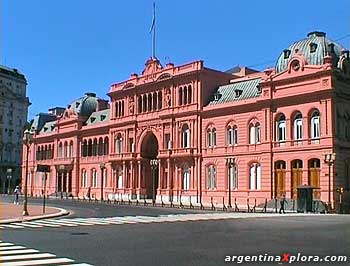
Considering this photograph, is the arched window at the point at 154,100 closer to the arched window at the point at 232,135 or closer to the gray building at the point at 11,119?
the arched window at the point at 232,135

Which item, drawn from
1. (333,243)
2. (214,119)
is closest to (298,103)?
(214,119)

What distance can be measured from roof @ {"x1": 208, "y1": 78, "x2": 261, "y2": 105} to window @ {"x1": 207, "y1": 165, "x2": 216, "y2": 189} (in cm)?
834

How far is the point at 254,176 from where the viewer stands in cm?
5866

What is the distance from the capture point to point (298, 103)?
54250mm

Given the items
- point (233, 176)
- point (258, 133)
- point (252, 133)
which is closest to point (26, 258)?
point (258, 133)

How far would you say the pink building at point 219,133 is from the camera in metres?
52.4

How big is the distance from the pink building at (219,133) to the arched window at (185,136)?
0.49 feet

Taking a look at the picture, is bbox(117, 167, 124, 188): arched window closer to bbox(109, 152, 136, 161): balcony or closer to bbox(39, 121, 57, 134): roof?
bbox(109, 152, 136, 161): balcony

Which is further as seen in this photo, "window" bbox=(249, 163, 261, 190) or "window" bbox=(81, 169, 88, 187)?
"window" bbox=(81, 169, 88, 187)

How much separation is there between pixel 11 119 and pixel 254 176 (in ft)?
300

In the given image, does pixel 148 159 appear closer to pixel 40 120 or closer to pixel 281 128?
pixel 281 128

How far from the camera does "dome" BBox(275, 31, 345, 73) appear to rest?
54344mm

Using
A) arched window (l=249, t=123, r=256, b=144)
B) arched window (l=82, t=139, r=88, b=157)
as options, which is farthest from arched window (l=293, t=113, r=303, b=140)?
arched window (l=82, t=139, r=88, b=157)

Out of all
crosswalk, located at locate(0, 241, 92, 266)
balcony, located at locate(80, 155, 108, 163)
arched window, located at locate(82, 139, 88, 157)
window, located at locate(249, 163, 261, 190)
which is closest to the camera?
crosswalk, located at locate(0, 241, 92, 266)
